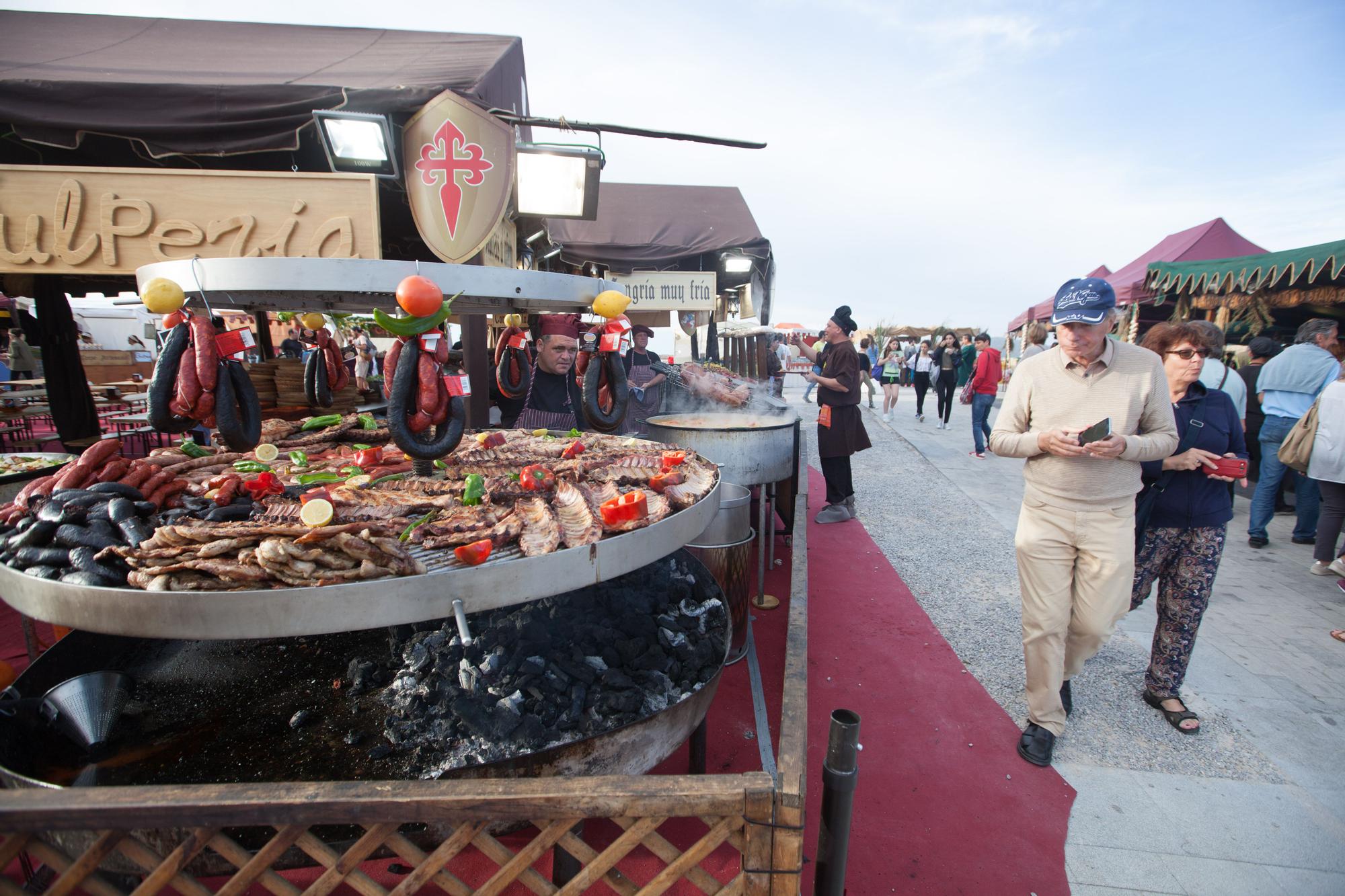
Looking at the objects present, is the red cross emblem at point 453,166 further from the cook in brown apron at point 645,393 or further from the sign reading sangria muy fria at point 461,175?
the cook in brown apron at point 645,393

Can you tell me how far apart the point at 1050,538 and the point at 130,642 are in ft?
14.9

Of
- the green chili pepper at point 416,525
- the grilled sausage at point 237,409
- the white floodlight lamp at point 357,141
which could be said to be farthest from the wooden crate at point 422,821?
the white floodlight lamp at point 357,141

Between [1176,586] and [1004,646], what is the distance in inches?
48.4

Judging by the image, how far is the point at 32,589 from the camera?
1.52 meters

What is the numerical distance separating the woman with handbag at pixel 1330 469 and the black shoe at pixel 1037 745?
4.06 m

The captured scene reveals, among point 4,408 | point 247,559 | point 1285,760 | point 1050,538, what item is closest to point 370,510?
point 247,559

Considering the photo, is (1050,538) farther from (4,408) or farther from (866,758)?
(4,408)

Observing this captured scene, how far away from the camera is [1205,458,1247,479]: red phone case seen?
2.79m

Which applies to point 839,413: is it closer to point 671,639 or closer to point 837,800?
point 671,639

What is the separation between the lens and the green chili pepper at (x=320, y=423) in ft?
12.3

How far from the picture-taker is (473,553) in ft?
5.37

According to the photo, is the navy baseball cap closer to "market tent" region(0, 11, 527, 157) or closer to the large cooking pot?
the large cooking pot

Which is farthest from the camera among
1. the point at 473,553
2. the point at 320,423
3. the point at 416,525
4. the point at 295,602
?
the point at 320,423

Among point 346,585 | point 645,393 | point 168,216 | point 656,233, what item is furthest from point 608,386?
point 656,233
